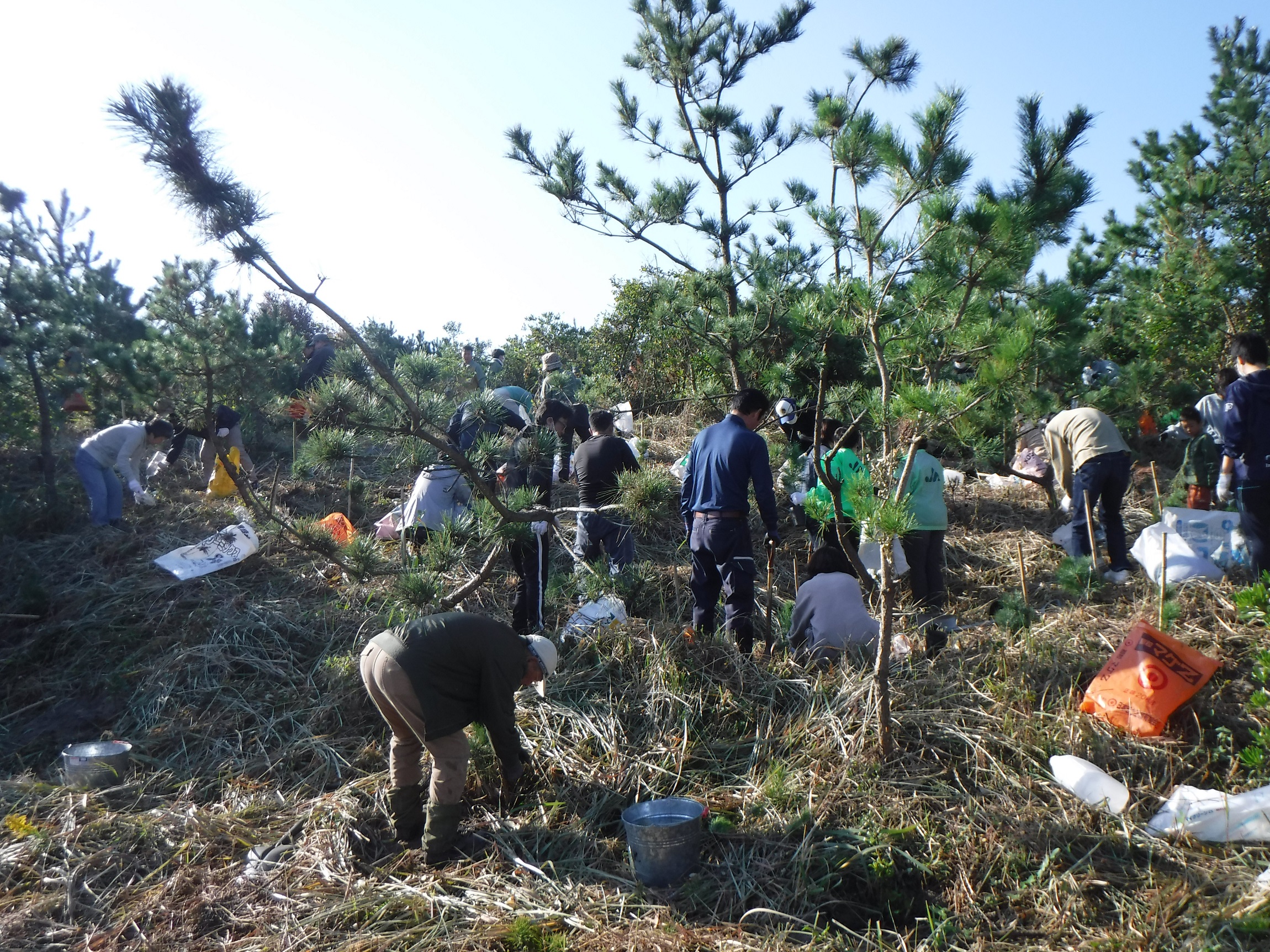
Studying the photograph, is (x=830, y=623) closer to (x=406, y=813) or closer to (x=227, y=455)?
(x=406, y=813)

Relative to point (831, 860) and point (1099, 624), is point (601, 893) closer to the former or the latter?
point (831, 860)

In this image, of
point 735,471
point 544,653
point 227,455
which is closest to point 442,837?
point 544,653

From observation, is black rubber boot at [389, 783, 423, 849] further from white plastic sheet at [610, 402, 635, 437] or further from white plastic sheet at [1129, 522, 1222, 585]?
white plastic sheet at [1129, 522, 1222, 585]

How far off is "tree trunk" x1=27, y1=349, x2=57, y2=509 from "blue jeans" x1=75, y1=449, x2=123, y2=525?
1.26 feet

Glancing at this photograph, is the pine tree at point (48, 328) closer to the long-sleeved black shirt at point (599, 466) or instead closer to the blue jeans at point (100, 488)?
the blue jeans at point (100, 488)

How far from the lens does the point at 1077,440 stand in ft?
18.8

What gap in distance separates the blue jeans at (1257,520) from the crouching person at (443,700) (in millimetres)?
3989

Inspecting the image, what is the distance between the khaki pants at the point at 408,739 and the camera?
3568 millimetres

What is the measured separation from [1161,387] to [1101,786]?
18.9ft

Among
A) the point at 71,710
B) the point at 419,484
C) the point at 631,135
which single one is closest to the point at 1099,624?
the point at 419,484

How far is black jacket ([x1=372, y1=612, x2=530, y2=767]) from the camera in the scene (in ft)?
11.7

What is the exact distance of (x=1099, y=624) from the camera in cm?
468

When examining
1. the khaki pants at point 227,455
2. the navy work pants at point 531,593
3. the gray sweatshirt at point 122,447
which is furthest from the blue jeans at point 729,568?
the gray sweatshirt at point 122,447

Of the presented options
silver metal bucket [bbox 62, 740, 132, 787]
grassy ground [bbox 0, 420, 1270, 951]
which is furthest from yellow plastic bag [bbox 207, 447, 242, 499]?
silver metal bucket [bbox 62, 740, 132, 787]
